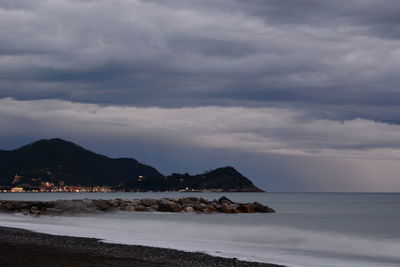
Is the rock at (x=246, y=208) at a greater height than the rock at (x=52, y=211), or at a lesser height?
greater

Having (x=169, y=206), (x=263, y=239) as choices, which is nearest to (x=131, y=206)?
(x=169, y=206)

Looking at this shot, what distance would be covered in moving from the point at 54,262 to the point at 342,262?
12596 mm

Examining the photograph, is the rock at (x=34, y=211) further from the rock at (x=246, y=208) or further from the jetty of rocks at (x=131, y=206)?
the rock at (x=246, y=208)

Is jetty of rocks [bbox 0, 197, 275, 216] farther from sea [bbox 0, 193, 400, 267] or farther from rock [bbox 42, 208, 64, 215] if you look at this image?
sea [bbox 0, 193, 400, 267]

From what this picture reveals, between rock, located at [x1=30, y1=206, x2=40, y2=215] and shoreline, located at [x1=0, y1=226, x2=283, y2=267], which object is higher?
shoreline, located at [x1=0, y1=226, x2=283, y2=267]

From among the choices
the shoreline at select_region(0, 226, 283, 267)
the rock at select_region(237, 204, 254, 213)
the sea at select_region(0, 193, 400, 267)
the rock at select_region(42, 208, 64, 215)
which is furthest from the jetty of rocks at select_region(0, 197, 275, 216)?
the shoreline at select_region(0, 226, 283, 267)

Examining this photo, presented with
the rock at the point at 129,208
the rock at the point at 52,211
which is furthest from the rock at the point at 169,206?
the rock at the point at 52,211

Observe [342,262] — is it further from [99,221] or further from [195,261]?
[99,221]

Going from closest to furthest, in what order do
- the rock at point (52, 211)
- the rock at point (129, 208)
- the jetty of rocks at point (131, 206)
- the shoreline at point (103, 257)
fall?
the shoreline at point (103, 257)
the rock at point (52, 211)
the jetty of rocks at point (131, 206)
the rock at point (129, 208)

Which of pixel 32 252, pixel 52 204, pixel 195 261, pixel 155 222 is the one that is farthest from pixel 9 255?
pixel 52 204

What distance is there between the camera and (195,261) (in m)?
19.7

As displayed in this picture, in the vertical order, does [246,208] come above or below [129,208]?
above

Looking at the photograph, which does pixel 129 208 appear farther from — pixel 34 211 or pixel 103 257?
pixel 103 257

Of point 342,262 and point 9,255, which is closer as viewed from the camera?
point 9,255
